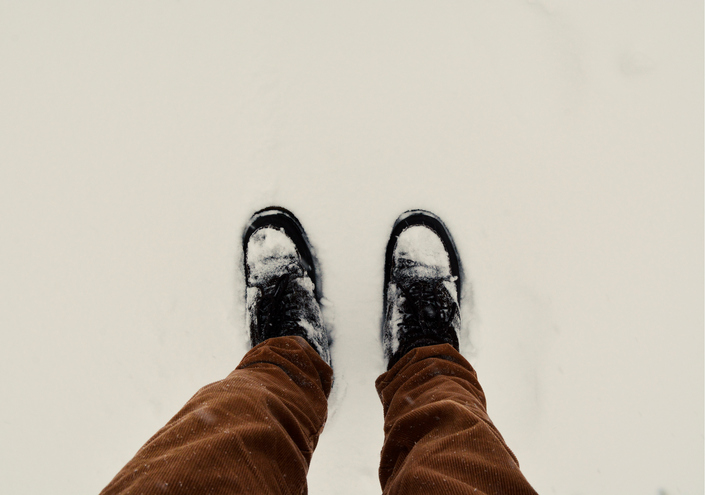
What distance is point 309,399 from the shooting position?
84cm

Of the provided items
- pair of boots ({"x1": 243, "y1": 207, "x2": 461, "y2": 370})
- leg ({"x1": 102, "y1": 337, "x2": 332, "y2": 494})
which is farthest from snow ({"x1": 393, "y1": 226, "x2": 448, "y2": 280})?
leg ({"x1": 102, "y1": 337, "x2": 332, "y2": 494})

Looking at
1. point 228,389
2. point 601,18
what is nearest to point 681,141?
point 601,18

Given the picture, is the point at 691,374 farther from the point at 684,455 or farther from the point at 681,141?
the point at 681,141

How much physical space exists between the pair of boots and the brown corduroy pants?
211mm

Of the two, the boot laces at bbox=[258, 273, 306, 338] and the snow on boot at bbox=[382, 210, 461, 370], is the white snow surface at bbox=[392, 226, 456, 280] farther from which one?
the boot laces at bbox=[258, 273, 306, 338]

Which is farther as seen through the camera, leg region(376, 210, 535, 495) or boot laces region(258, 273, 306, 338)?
boot laces region(258, 273, 306, 338)

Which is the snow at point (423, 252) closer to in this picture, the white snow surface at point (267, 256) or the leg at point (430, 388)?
the leg at point (430, 388)

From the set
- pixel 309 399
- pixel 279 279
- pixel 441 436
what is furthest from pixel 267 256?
pixel 441 436

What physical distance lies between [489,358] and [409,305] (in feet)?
1.08

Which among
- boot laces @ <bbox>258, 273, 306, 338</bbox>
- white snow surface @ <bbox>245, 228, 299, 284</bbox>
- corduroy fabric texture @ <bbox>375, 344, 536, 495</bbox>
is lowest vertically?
corduroy fabric texture @ <bbox>375, 344, 536, 495</bbox>

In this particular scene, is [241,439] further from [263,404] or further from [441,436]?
[441,436]

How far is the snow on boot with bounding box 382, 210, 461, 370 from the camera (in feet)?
3.53

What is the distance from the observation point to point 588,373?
3.74 ft

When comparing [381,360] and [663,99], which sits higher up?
[663,99]
